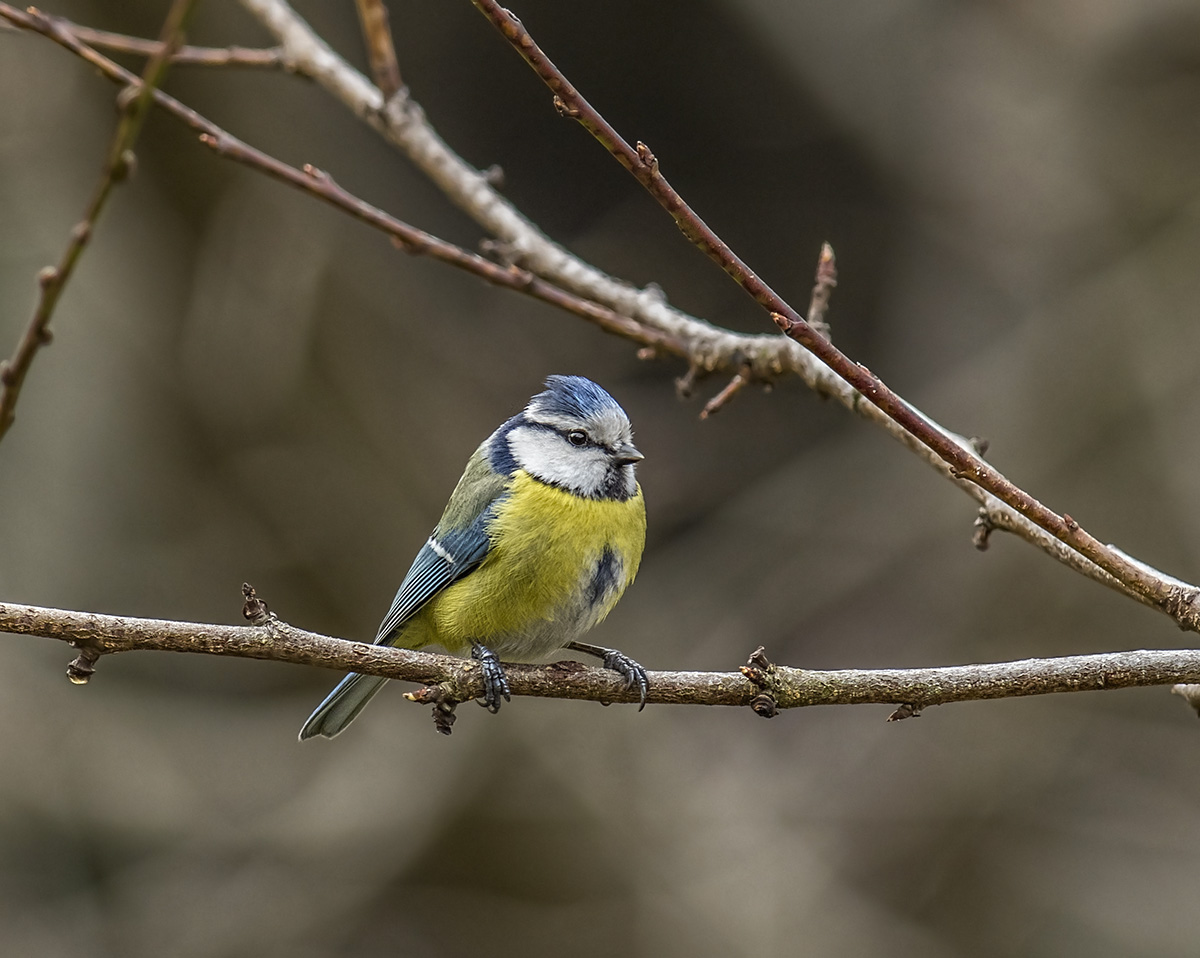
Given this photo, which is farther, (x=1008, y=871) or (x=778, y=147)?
(x=778, y=147)

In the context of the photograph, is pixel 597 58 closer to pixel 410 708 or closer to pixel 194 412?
pixel 194 412

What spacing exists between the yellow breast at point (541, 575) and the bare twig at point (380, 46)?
3.65 feet

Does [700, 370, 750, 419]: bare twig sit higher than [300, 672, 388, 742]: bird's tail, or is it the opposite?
[700, 370, 750, 419]: bare twig

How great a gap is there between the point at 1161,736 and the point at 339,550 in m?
3.63

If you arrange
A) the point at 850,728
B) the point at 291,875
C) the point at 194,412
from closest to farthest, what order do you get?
the point at 291,875 → the point at 850,728 → the point at 194,412

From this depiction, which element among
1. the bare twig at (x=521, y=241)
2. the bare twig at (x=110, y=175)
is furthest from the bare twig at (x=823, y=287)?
the bare twig at (x=110, y=175)

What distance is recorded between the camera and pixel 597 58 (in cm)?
537

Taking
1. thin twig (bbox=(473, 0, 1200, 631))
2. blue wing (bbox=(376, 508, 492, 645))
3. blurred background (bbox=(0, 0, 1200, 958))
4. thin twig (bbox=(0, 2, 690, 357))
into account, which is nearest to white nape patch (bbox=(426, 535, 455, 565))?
blue wing (bbox=(376, 508, 492, 645))

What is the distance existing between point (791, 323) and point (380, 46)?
5.50ft

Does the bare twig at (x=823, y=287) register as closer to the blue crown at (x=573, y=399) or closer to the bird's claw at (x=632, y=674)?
the blue crown at (x=573, y=399)

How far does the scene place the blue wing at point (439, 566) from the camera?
2736 millimetres

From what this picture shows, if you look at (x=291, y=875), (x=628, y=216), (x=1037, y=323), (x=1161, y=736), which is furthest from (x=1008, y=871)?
(x=628, y=216)

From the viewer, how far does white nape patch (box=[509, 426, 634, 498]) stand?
280 cm

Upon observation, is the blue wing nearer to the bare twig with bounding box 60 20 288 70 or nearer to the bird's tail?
the bird's tail
